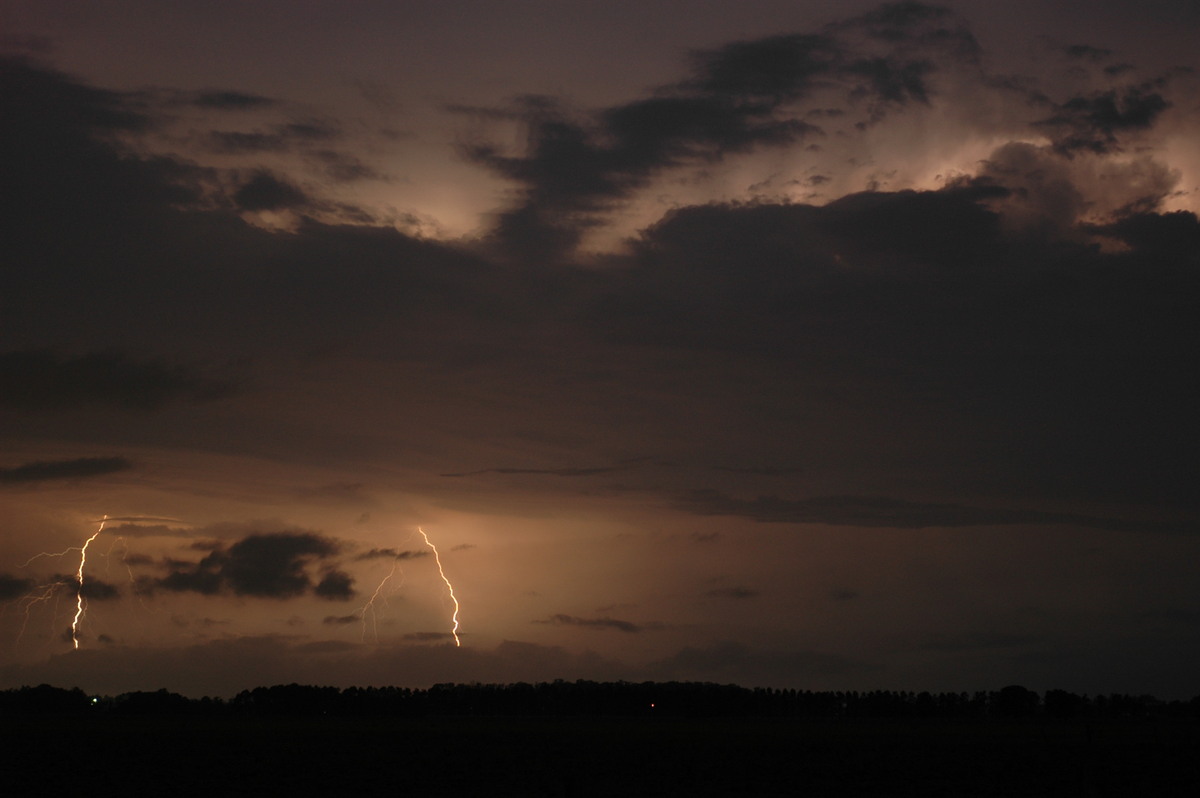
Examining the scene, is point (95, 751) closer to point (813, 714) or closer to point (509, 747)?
point (509, 747)

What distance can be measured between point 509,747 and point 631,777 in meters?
19.6

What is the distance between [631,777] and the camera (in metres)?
44.0

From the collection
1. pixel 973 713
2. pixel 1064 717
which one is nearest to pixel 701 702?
pixel 973 713

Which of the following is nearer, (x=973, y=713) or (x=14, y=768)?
(x=14, y=768)

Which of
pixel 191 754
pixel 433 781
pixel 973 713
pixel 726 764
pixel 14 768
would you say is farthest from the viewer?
pixel 973 713

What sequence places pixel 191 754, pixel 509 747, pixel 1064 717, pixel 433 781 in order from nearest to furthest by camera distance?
pixel 433 781
pixel 191 754
pixel 509 747
pixel 1064 717

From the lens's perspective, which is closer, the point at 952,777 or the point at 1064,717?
the point at 952,777

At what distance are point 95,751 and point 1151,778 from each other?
5267cm

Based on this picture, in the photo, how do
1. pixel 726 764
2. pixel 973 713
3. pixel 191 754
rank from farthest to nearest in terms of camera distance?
pixel 973 713 → pixel 191 754 → pixel 726 764

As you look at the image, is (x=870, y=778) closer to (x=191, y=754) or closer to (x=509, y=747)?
(x=509, y=747)

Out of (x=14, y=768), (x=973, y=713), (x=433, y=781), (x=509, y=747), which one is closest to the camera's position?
(x=433, y=781)

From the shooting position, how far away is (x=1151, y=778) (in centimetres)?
4275

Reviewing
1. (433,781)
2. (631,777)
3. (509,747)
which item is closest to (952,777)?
(631,777)

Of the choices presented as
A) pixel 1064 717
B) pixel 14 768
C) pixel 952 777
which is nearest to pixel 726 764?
pixel 952 777
